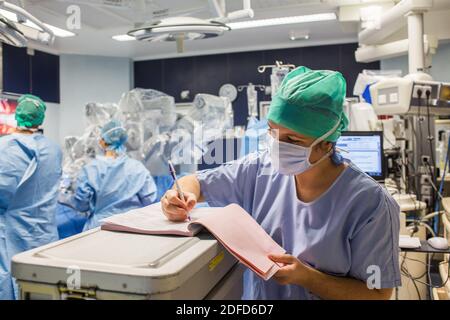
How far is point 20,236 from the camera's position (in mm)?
2434

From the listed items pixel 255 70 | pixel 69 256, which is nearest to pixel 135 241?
pixel 69 256

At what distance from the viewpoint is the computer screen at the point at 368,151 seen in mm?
2607

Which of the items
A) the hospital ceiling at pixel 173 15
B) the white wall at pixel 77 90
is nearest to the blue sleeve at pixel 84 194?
the hospital ceiling at pixel 173 15

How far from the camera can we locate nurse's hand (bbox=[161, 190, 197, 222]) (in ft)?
3.14

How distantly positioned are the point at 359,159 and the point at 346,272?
174 centimetres

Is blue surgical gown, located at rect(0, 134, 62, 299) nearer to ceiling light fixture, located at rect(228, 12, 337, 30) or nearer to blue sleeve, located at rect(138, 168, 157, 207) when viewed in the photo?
blue sleeve, located at rect(138, 168, 157, 207)

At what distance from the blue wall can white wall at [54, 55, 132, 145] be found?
→ 696mm

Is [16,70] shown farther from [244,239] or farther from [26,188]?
[244,239]

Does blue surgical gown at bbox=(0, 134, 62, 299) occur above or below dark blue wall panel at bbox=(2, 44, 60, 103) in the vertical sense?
below

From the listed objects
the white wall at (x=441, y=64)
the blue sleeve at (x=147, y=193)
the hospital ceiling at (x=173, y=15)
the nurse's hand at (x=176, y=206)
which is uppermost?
the hospital ceiling at (x=173, y=15)

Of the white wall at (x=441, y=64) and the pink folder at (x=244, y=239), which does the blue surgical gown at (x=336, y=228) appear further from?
the white wall at (x=441, y=64)

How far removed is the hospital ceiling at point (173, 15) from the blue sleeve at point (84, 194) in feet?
3.78

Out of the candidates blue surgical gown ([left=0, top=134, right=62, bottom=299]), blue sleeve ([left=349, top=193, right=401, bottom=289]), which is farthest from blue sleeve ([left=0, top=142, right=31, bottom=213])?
blue sleeve ([left=349, top=193, right=401, bottom=289])

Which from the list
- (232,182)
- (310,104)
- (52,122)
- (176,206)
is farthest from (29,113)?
(52,122)
